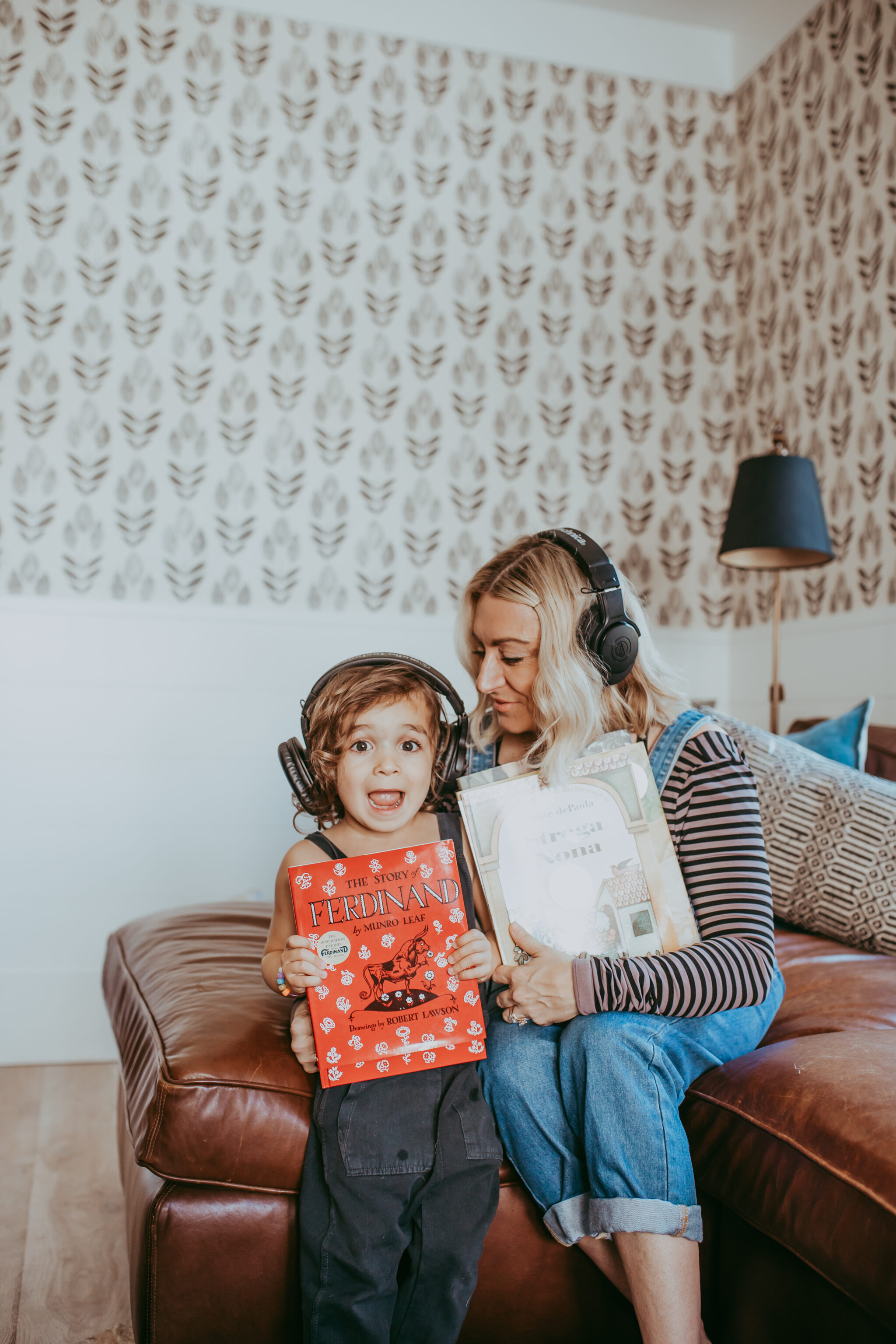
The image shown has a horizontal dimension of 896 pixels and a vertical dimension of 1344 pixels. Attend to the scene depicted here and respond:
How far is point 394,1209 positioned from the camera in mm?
1047

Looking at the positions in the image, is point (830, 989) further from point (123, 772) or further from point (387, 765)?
point (123, 772)

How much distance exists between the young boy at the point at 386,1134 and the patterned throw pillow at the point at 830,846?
63cm

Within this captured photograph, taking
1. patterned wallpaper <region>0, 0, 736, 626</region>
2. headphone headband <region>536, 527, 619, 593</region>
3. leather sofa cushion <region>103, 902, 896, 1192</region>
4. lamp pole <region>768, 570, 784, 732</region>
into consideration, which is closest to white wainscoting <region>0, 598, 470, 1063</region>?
patterned wallpaper <region>0, 0, 736, 626</region>

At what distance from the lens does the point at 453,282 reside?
292 centimetres

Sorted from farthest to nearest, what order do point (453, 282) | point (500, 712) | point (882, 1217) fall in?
1. point (453, 282)
2. point (500, 712)
3. point (882, 1217)

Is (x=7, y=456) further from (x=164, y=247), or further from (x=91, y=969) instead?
(x=91, y=969)

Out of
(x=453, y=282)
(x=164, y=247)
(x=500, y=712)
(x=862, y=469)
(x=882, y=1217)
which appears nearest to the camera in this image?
(x=882, y=1217)

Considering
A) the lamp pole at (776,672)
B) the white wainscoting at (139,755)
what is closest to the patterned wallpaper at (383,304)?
the white wainscoting at (139,755)

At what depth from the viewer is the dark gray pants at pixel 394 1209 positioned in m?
1.02

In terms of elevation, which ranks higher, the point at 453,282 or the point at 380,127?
the point at 380,127

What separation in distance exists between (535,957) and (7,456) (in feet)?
7.15

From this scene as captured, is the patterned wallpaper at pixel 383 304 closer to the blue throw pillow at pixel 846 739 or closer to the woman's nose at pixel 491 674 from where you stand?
the blue throw pillow at pixel 846 739

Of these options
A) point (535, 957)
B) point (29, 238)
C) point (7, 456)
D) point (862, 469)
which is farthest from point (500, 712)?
point (29, 238)

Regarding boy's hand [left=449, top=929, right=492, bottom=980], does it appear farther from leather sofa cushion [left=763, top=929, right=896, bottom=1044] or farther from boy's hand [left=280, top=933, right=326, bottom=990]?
leather sofa cushion [left=763, top=929, right=896, bottom=1044]
